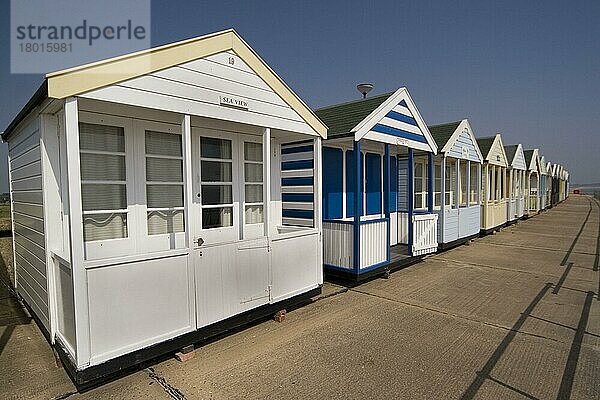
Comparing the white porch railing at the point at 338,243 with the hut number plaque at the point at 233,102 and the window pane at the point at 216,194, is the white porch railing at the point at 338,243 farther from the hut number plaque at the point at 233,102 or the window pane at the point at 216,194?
the hut number plaque at the point at 233,102

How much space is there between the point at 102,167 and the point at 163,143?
29.8 inches

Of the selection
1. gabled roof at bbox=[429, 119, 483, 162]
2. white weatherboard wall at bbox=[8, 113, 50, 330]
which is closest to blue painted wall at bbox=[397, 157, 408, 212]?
gabled roof at bbox=[429, 119, 483, 162]

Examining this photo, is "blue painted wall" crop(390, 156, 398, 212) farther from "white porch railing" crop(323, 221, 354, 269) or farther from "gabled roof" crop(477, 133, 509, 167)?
"gabled roof" crop(477, 133, 509, 167)

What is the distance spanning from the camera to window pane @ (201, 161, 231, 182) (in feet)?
15.2

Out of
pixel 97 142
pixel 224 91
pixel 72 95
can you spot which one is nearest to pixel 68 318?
pixel 97 142

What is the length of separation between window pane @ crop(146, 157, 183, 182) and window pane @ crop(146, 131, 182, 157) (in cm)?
9

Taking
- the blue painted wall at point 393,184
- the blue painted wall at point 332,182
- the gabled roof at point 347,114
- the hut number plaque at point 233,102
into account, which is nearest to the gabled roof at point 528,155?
the blue painted wall at point 393,184

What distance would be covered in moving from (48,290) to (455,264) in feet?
26.0

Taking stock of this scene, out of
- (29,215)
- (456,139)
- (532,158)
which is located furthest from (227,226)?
(532,158)

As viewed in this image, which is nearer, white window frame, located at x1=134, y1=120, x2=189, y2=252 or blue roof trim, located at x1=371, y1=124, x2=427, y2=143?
white window frame, located at x1=134, y1=120, x2=189, y2=252

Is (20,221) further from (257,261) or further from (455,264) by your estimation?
(455,264)

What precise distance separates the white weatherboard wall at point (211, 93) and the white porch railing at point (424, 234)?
4615 mm

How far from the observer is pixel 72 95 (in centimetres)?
290

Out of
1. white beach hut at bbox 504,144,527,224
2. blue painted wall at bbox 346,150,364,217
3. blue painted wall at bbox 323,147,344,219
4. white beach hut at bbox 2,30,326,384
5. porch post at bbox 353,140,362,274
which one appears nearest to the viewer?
white beach hut at bbox 2,30,326,384
